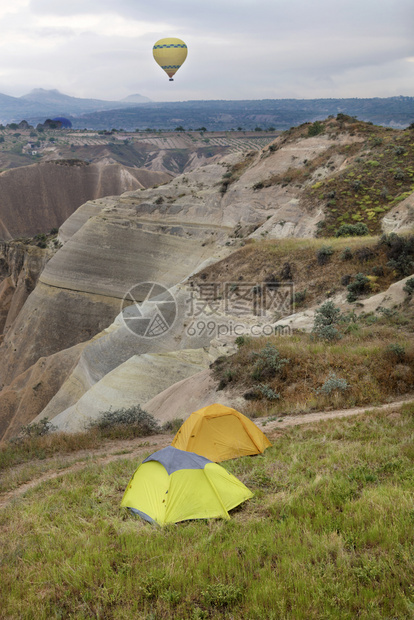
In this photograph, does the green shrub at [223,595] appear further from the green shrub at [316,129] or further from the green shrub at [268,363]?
the green shrub at [316,129]

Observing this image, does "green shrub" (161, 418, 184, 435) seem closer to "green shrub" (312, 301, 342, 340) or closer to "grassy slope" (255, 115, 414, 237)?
"green shrub" (312, 301, 342, 340)

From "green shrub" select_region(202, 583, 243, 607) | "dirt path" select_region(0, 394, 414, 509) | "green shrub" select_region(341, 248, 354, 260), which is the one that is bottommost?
"dirt path" select_region(0, 394, 414, 509)

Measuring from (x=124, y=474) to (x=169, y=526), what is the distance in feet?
8.22

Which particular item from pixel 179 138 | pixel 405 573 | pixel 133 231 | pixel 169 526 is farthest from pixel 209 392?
pixel 179 138

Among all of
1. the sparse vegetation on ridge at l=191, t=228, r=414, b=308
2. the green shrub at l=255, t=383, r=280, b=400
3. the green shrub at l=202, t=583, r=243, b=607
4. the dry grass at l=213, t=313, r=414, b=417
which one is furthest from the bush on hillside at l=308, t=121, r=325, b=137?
the green shrub at l=202, t=583, r=243, b=607

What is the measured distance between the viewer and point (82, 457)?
10078mm

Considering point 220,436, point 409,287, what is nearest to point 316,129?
point 409,287

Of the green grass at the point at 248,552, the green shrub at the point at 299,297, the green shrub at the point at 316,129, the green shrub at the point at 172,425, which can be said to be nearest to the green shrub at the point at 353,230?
the green shrub at the point at 299,297

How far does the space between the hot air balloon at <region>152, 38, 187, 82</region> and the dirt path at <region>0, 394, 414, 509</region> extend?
54.0 metres

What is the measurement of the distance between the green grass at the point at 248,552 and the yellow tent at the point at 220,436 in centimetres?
145

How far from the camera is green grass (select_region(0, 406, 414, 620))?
12.4 feet

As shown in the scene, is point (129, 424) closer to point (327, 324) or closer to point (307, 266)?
point (327, 324)

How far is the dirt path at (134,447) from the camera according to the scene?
8797mm

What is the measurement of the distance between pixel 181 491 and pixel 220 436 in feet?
8.51
